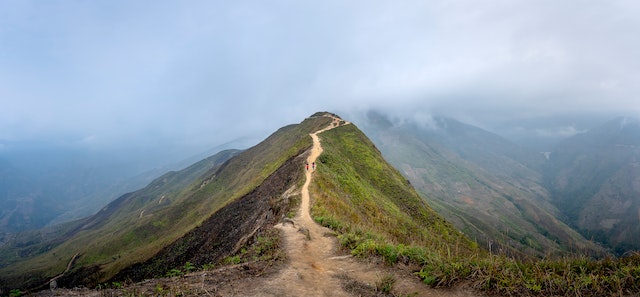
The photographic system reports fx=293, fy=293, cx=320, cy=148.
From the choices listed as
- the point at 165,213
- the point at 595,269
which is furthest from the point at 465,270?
the point at 165,213

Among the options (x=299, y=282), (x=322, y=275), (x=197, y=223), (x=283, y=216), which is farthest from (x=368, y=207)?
(x=197, y=223)

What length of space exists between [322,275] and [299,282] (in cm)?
120

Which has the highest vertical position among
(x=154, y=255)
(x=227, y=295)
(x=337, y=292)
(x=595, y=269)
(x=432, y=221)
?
(x=227, y=295)

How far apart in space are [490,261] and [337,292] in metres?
4.91

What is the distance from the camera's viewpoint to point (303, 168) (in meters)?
44.4

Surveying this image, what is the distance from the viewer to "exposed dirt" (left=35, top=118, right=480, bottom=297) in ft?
30.2

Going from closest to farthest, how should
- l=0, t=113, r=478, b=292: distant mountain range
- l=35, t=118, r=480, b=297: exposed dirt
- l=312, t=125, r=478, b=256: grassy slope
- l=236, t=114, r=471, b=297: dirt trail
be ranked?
l=35, t=118, r=480, b=297: exposed dirt < l=236, t=114, r=471, b=297: dirt trail < l=312, t=125, r=478, b=256: grassy slope < l=0, t=113, r=478, b=292: distant mountain range

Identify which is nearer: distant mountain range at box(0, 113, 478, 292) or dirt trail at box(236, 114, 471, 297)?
dirt trail at box(236, 114, 471, 297)

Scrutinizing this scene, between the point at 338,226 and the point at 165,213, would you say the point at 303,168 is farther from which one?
the point at 165,213

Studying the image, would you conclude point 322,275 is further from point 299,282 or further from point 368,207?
point 368,207

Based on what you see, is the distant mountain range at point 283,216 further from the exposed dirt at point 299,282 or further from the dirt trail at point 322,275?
the exposed dirt at point 299,282

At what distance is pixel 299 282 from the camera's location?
1043 cm

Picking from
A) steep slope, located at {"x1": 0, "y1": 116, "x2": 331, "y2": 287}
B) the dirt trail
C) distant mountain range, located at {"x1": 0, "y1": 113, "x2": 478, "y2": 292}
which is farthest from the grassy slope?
steep slope, located at {"x1": 0, "y1": 116, "x2": 331, "y2": 287}

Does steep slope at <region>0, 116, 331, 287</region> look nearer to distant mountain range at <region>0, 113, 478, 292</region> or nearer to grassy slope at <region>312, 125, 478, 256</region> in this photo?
distant mountain range at <region>0, 113, 478, 292</region>
